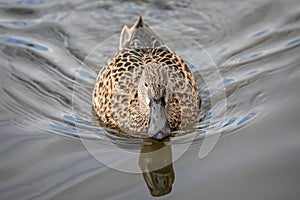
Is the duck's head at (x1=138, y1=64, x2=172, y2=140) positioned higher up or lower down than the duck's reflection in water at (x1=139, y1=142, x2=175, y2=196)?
higher up

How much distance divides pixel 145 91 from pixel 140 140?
0.50 metres

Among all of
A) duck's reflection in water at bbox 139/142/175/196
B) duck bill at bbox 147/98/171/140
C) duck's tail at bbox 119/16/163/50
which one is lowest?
duck's reflection in water at bbox 139/142/175/196

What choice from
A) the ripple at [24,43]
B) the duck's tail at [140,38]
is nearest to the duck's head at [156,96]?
the duck's tail at [140,38]

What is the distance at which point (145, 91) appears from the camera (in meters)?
5.47

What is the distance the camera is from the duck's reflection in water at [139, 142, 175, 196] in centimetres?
493

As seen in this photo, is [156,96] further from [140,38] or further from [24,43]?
[24,43]

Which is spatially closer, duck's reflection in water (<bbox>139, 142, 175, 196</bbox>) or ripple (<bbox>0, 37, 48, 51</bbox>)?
duck's reflection in water (<bbox>139, 142, 175, 196</bbox>)

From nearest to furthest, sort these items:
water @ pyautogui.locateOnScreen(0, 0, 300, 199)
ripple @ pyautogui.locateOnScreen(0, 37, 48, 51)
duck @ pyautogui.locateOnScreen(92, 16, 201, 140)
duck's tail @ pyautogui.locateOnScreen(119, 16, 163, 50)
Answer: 1. water @ pyautogui.locateOnScreen(0, 0, 300, 199)
2. duck @ pyautogui.locateOnScreen(92, 16, 201, 140)
3. duck's tail @ pyautogui.locateOnScreen(119, 16, 163, 50)
4. ripple @ pyautogui.locateOnScreen(0, 37, 48, 51)

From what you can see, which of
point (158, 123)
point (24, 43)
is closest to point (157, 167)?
point (158, 123)

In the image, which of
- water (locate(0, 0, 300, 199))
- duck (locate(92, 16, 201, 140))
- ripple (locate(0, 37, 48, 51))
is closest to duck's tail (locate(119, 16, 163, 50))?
duck (locate(92, 16, 201, 140))

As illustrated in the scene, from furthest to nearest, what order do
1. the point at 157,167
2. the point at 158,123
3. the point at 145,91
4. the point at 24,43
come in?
the point at 24,43 < the point at 145,91 < the point at 157,167 < the point at 158,123

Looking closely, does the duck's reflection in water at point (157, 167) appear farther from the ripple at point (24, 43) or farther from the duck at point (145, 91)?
the ripple at point (24, 43)

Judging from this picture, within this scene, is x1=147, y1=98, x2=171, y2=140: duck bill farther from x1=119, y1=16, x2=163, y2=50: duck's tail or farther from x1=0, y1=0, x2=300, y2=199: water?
x1=119, y1=16, x2=163, y2=50: duck's tail

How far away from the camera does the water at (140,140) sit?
16.1ft
